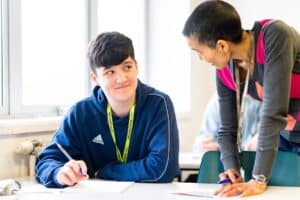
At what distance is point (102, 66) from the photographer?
1801mm

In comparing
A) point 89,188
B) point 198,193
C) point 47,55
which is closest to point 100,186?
point 89,188

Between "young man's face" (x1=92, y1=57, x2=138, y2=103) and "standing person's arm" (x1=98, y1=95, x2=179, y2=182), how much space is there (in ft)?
0.40

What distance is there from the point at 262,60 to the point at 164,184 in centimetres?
57

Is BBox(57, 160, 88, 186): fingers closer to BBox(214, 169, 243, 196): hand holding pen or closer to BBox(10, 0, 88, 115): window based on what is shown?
BBox(214, 169, 243, 196): hand holding pen

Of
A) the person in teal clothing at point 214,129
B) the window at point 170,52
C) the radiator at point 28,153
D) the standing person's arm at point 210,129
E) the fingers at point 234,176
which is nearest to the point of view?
the fingers at point 234,176

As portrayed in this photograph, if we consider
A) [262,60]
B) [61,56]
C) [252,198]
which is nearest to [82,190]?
[252,198]

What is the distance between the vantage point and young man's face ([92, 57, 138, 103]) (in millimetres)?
1804

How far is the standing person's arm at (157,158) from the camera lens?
1723 mm

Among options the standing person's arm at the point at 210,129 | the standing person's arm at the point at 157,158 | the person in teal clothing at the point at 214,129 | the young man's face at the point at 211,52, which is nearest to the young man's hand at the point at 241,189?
the standing person's arm at the point at 157,158

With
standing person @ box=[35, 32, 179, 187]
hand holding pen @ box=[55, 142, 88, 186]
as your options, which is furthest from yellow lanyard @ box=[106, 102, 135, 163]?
hand holding pen @ box=[55, 142, 88, 186]

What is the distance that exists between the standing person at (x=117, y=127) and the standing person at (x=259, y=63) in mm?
296

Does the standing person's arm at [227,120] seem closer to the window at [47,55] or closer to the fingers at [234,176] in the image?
the fingers at [234,176]

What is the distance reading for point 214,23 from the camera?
145 centimetres

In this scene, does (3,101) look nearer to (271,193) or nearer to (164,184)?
(164,184)
